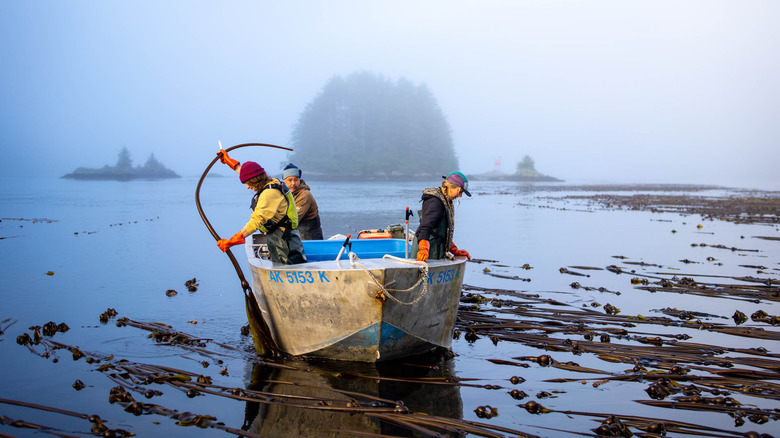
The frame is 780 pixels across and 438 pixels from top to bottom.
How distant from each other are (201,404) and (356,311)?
6.66ft

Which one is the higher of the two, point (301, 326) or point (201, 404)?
point (301, 326)

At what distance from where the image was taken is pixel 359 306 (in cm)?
671

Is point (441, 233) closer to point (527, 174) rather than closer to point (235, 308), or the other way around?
point (235, 308)

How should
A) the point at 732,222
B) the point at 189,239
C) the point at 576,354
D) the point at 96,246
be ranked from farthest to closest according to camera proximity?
the point at 732,222, the point at 189,239, the point at 96,246, the point at 576,354

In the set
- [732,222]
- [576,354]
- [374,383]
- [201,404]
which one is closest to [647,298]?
[576,354]

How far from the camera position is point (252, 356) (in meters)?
7.98

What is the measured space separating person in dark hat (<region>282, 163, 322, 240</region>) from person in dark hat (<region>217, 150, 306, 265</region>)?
1730 mm

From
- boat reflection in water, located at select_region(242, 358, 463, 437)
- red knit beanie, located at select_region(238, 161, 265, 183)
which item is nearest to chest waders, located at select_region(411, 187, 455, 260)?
boat reflection in water, located at select_region(242, 358, 463, 437)

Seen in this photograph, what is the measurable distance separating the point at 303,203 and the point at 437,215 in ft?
11.1

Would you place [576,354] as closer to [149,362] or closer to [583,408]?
[583,408]

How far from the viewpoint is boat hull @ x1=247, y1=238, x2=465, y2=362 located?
21.7 feet

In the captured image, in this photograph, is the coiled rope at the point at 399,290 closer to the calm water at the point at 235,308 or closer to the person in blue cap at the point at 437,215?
the person in blue cap at the point at 437,215

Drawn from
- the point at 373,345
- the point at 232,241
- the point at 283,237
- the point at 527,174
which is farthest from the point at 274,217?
the point at 527,174

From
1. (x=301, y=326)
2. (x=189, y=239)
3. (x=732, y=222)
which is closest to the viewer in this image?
(x=301, y=326)
